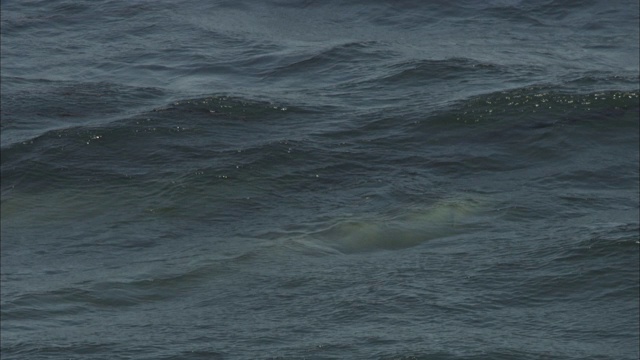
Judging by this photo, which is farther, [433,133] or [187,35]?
[187,35]

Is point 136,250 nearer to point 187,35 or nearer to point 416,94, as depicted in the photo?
point 416,94

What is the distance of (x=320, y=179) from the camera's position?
27750 millimetres

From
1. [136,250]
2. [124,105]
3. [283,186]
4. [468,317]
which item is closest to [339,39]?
[124,105]

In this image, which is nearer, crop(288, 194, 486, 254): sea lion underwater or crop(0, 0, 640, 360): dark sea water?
crop(0, 0, 640, 360): dark sea water

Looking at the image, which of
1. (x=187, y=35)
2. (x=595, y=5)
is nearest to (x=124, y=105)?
(x=187, y=35)

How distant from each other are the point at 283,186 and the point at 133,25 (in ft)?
39.6

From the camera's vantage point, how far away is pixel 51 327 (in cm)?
1991

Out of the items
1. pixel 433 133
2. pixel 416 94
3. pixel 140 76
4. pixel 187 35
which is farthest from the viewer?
pixel 187 35

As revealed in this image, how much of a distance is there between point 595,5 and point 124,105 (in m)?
12.7

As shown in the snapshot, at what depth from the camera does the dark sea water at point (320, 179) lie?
20156mm

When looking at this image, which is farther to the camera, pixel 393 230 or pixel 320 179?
pixel 320 179

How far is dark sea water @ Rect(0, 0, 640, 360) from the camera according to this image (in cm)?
2016

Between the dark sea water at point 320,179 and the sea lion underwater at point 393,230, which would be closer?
Answer: the dark sea water at point 320,179

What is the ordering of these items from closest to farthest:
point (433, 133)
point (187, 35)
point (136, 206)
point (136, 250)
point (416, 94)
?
1. point (136, 250)
2. point (136, 206)
3. point (433, 133)
4. point (416, 94)
5. point (187, 35)
